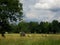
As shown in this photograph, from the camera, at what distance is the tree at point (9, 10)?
119 ft

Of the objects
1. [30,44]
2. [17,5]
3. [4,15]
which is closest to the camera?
[30,44]

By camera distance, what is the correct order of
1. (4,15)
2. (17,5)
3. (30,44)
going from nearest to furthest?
1. (30,44)
2. (4,15)
3. (17,5)

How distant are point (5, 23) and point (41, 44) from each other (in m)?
26.5

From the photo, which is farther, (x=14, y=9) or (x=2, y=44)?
(x=14, y=9)

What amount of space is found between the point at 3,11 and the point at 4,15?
2.98 feet

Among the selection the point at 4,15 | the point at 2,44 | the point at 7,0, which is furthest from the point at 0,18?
the point at 2,44

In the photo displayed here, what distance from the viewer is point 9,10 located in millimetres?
36781

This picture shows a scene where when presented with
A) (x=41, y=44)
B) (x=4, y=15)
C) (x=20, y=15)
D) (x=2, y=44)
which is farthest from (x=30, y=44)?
(x=20, y=15)

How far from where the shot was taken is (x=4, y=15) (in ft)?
118

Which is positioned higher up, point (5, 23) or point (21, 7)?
point (21, 7)

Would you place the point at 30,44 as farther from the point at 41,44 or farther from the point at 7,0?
the point at 7,0

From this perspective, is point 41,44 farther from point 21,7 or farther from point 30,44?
point 21,7

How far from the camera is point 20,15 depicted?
38531mm

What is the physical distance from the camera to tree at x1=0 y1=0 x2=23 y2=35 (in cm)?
3625
